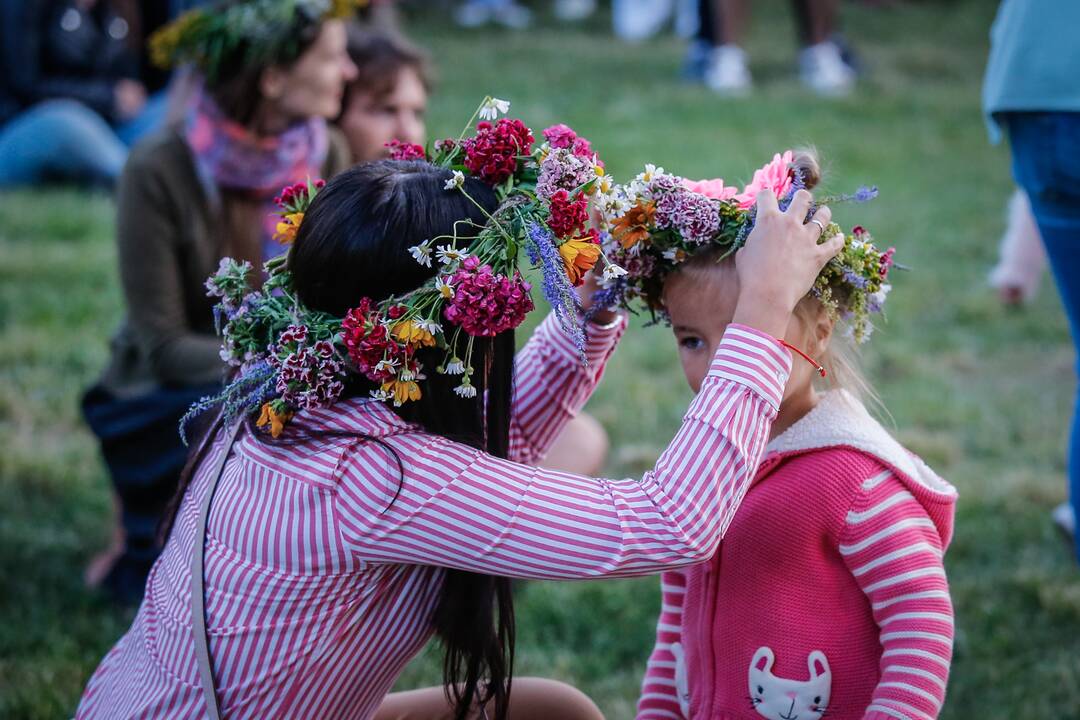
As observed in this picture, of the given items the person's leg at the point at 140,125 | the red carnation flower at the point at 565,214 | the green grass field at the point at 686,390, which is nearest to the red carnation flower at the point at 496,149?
the red carnation flower at the point at 565,214

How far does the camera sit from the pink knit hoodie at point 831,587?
6.11ft

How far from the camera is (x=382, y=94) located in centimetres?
416

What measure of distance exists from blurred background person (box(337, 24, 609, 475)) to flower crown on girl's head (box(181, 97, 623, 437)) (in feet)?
6.97

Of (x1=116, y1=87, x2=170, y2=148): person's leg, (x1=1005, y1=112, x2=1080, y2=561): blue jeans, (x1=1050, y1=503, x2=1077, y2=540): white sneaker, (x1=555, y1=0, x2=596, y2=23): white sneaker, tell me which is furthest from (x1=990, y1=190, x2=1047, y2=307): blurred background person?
(x1=555, y1=0, x2=596, y2=23): white sneaker

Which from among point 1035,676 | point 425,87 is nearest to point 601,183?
point 1035,676

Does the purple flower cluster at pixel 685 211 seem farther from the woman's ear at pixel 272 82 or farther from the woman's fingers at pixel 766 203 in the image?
the woman's ear at pixel 272 82

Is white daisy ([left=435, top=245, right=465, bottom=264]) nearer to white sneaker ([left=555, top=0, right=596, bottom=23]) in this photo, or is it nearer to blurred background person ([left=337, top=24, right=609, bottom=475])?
blurred background person ([left=337, top=24, right=609, bottom=475])

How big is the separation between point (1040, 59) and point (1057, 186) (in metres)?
0.30

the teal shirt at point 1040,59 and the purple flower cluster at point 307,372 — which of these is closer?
the purple flower cluster at point 307,372

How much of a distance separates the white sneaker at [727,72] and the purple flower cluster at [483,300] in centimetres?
814

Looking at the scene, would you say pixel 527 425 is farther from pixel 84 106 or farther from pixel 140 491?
pixel 84 106

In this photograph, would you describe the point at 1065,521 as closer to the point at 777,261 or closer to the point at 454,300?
the point at 777,261

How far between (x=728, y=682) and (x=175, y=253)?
2302mm

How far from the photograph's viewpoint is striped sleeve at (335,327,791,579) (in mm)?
1715
